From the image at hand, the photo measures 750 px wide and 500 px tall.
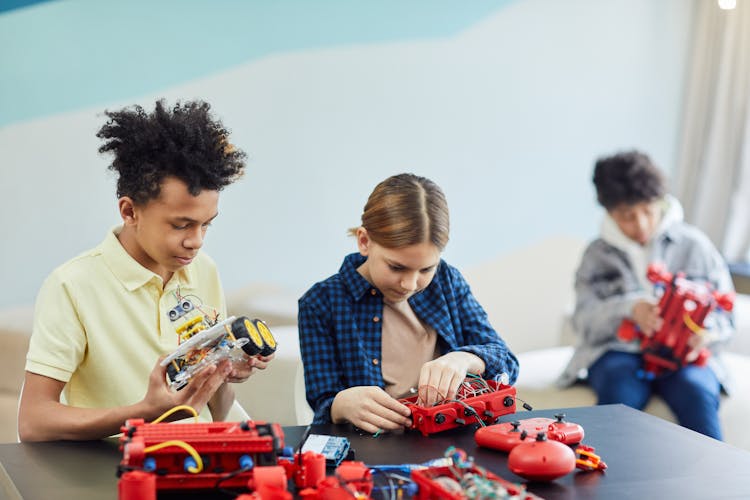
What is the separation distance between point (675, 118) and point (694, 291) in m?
1.52

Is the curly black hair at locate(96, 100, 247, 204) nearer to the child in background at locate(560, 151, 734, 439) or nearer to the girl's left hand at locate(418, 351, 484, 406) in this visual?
the girl's left hand at locate(418, 351, 484, 406)

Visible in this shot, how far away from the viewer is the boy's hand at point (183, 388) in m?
1.46

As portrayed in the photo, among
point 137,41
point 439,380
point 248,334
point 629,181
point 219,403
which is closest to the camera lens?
point 248,334

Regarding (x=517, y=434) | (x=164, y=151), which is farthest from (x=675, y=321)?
(x=164, y=151)

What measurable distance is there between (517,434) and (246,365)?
1.50 ft

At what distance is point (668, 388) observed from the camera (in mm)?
2779

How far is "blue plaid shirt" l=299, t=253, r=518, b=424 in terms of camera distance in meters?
1.80

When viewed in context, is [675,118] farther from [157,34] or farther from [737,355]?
[157,34]

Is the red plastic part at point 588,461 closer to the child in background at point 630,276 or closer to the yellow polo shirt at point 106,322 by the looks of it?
the yellow polo shirt at point 106,322

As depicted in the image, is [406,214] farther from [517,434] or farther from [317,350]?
[517,434]

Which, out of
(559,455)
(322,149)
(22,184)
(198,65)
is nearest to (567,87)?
(322,149)

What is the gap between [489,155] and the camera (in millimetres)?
3525

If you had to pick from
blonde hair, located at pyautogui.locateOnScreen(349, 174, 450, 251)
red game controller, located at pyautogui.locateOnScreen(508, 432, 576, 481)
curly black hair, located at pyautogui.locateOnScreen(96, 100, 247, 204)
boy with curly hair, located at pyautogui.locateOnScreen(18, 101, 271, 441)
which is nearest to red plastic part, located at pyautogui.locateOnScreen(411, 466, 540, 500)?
red game controller, located at pyautogui.locateOnScreen(508, 432, 576, 481)

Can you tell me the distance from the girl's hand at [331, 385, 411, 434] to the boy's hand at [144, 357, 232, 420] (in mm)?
242
